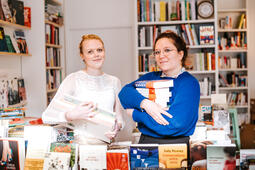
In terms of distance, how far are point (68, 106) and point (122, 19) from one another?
3606mm

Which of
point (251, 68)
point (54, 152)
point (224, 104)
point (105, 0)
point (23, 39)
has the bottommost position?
point (54, 152)

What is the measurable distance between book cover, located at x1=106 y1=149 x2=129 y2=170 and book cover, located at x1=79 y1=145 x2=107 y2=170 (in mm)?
27

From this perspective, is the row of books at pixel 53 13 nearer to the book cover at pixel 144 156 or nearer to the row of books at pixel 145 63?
the row of books at pixel 145 63

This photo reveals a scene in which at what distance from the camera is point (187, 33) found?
4195 mm

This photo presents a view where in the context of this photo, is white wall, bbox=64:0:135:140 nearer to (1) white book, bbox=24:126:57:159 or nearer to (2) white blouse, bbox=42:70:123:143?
(2) white blouse, bbox=42:70:123:143

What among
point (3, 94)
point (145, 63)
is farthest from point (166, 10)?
point (3, 94)

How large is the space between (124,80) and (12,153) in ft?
11.5

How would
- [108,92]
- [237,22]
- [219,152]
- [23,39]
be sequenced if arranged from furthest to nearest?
[237,22] < [23,39] < [108,92] < [219,152]

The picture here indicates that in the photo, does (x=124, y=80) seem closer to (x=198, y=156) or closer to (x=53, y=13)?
(x=53, y=13)

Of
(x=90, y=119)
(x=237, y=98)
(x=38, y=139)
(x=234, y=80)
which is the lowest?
(x=237, y=98)

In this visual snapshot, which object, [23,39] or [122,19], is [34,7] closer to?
[23,39]

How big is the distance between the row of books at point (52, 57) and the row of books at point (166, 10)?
1.44 meters

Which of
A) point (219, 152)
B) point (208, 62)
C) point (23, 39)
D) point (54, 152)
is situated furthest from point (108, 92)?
point (208, 62)

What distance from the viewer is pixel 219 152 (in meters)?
1.29
